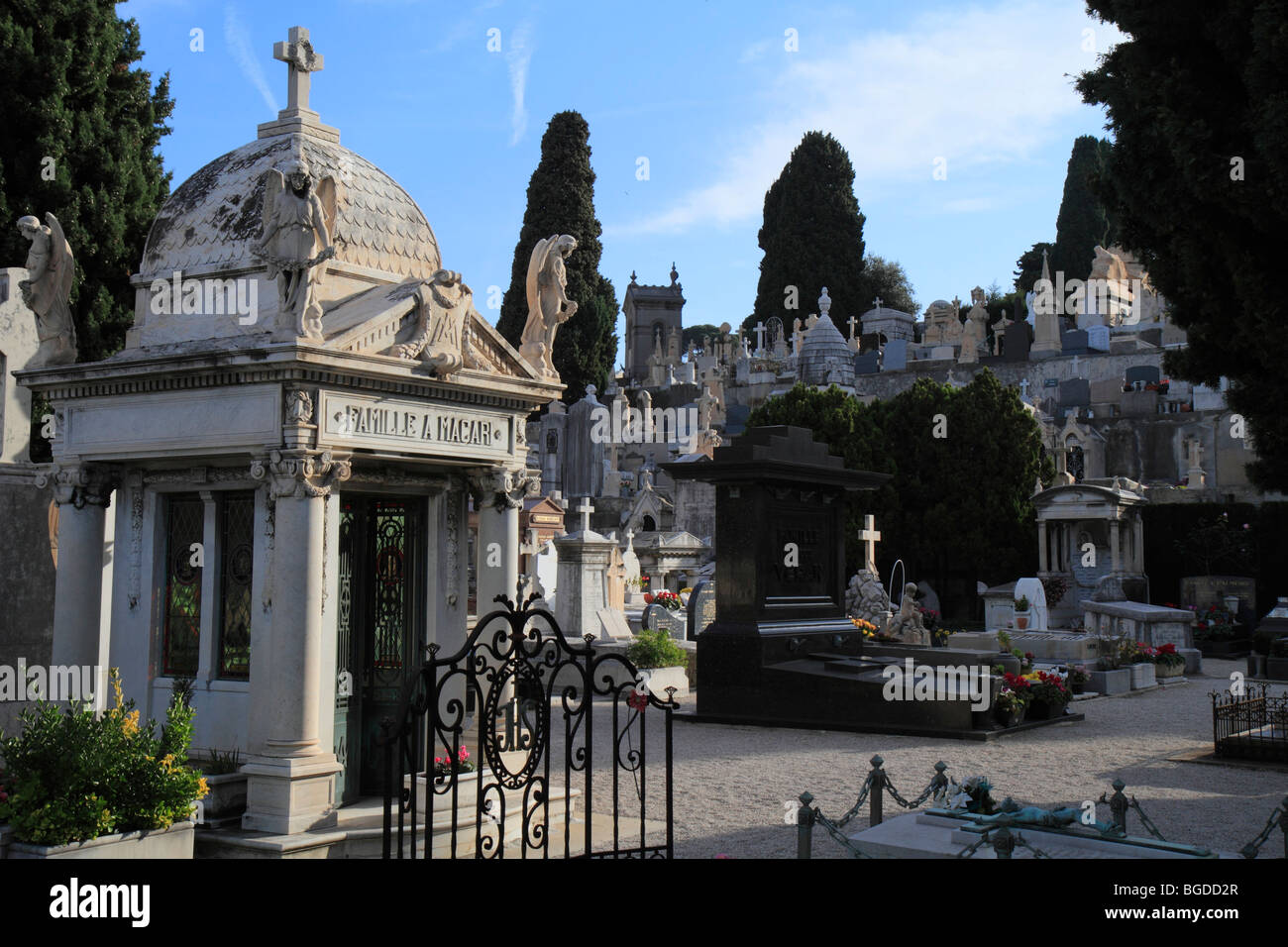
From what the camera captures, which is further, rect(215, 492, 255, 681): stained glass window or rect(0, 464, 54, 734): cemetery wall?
rect(0, 464, 54, 734): cemetery wall

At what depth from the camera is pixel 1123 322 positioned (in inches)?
2265

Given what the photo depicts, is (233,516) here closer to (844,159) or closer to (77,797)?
(77,797)

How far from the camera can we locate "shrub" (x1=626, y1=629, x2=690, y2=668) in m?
17.2

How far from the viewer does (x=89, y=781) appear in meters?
6.00

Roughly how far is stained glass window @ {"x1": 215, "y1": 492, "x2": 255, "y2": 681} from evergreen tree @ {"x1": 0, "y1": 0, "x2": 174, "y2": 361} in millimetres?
7492

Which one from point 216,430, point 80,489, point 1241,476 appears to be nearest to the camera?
point 216,430

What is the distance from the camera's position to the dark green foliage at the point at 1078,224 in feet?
242

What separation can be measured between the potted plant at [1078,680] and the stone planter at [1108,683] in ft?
0.40

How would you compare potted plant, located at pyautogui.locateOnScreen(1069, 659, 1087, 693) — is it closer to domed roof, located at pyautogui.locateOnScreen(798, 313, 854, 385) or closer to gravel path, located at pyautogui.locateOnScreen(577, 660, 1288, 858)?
gravel path, located at pyautogui.locateOnScreen(577, 660, 1288, 858)

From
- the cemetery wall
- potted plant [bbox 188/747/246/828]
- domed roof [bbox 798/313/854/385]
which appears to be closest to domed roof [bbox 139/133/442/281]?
the cemetery wall

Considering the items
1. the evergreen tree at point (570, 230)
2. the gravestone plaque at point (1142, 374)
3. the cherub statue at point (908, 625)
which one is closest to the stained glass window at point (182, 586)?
the cherub statue at point (908, 625)

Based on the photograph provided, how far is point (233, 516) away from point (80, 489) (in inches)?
38.9

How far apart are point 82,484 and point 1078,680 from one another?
14791mm
